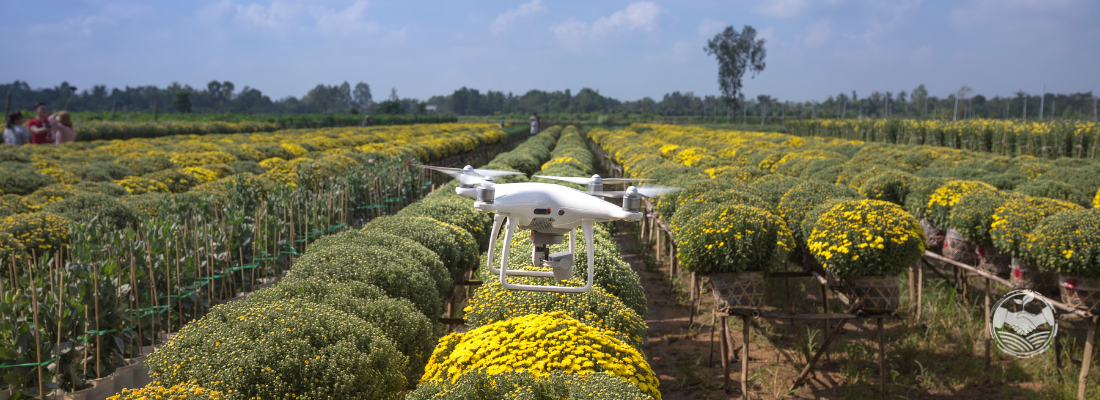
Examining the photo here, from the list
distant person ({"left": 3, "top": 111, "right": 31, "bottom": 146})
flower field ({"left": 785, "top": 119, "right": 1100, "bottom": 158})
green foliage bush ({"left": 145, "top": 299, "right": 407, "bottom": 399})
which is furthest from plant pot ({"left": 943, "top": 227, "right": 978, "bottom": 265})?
distant person ({"left": 3, "top": 111, "right": 31, "bottom": 146})

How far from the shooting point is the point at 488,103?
5182 inches

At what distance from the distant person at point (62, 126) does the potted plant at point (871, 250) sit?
2068 centimetres

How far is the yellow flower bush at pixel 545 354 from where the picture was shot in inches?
123

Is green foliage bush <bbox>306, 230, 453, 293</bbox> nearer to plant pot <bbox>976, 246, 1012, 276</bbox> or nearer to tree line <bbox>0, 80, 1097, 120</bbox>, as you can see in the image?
plant pot <bbox>976, 246, 1012, 276</bbox>

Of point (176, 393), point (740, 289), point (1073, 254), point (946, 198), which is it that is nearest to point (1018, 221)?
point (1073, 254)

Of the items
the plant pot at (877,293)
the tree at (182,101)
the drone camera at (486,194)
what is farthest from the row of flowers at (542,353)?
the tree at (182,101)

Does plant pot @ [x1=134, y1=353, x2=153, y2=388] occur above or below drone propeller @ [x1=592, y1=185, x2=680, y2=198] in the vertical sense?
below

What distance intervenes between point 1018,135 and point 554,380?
82.0 feet

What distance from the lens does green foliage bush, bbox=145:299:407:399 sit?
3285mm

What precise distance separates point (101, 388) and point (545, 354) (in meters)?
4.17

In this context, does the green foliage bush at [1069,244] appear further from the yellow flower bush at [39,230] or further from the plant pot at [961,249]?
the yellow flower bush at [39,230]

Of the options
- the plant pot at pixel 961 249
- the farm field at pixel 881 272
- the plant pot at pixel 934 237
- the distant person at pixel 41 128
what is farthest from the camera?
the distant person at pixel 41 128

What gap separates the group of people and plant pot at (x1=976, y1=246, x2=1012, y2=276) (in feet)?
69.4

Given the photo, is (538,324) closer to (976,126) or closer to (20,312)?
(20,312)
